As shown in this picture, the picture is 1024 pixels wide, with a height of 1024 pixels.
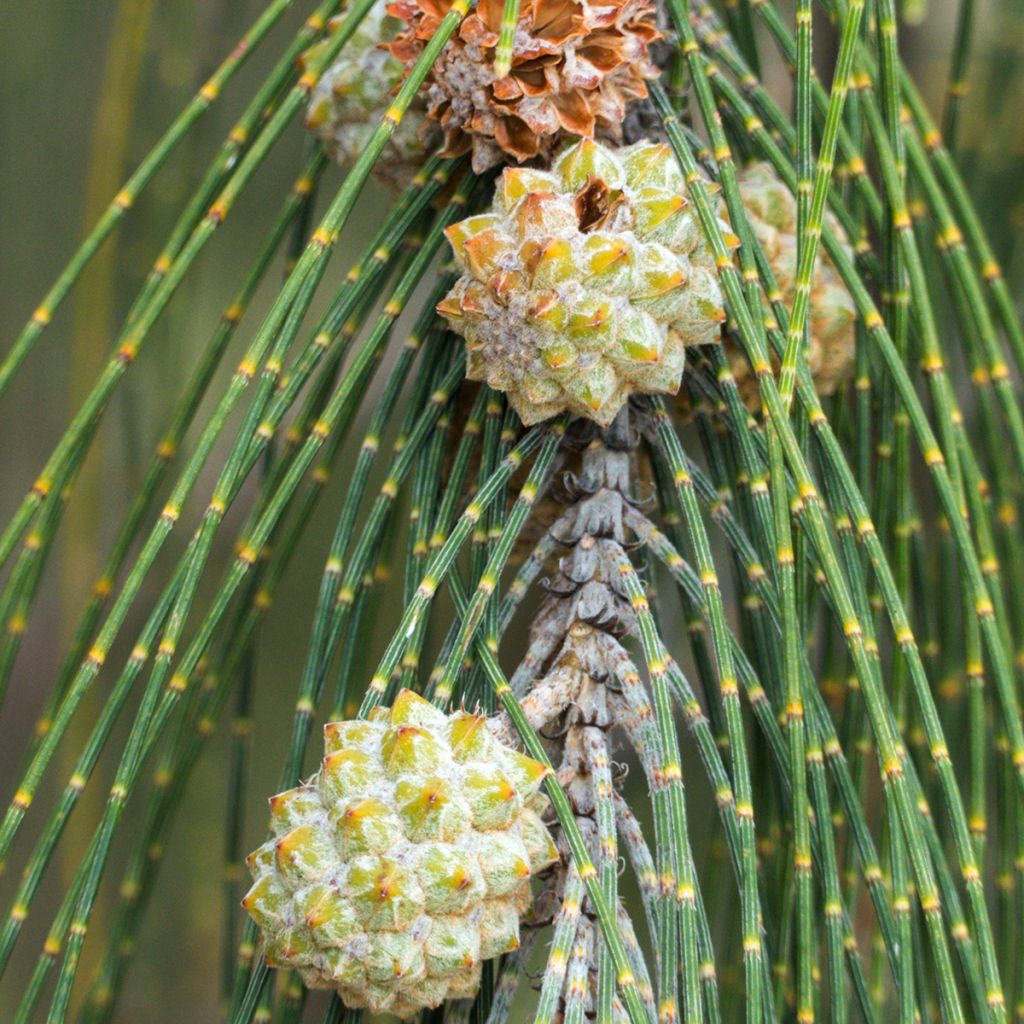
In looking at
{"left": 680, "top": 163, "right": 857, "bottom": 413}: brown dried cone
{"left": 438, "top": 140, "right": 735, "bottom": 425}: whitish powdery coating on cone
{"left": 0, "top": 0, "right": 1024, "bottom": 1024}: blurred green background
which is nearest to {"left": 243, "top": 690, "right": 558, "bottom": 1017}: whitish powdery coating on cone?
{"left": 438, "top": 140, "right": 735, "bottom": 425}: whitish powdery coating on cone

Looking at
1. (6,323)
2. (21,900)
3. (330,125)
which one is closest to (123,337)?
(330,125)

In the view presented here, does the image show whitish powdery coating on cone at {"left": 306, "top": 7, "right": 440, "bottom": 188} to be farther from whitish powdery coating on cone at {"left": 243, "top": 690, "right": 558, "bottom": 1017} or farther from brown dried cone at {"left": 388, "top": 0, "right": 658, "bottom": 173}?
whitish powdery coating on cone at {"left": 243, "top": 690, "right": 558, "bottom": 1017}

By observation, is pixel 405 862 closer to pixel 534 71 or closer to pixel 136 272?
pixel 534 71

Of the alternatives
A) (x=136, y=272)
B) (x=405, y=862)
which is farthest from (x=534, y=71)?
(x=136, y=272)

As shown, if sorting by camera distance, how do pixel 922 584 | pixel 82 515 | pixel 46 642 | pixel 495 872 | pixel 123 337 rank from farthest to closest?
pixel 46 642, pixel 82 515, pixel 922 584, pixel 123 337, pixel 495 872

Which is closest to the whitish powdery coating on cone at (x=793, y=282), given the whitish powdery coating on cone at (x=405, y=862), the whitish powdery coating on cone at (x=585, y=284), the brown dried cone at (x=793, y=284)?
the brown dried cone at (x=793, y=284)

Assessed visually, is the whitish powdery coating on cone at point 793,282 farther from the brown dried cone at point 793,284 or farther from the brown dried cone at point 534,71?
the brown dried cone at point 534,71

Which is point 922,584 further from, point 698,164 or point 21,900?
point 21,900

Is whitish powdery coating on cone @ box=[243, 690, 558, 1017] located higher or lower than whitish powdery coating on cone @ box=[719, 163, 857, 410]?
lower
